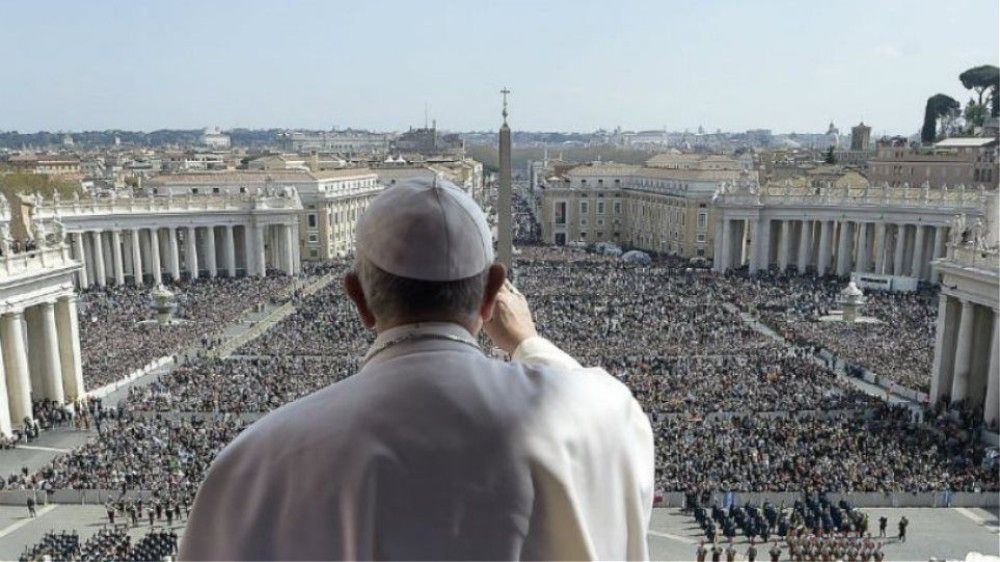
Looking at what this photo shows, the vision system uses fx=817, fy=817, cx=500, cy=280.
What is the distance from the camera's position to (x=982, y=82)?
92.9 metres

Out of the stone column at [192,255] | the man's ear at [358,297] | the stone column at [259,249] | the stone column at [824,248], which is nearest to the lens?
the man's ear at [358,297]

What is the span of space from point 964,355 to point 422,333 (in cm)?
2976

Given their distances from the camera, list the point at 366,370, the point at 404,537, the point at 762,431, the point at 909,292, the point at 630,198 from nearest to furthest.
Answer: the point at 404,537 → the point at 366,370 → the point at 762,431 → the point at 909,292 → the point at 630,198

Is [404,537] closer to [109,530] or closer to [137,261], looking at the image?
[109,530]

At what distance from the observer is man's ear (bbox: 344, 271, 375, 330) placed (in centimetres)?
213

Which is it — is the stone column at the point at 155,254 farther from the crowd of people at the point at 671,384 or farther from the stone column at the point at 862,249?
the stone column at the point at 862,249

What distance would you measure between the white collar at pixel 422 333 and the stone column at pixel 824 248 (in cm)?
6282

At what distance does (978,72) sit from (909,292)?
56123 millimetres

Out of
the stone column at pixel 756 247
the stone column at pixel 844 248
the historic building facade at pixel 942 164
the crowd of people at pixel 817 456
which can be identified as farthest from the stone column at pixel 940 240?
the crowd of people at pixel 817 456

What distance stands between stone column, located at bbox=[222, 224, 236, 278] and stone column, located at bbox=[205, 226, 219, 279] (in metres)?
0.88

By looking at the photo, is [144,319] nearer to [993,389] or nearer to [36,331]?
[36,331]

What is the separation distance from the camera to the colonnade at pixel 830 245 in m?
56.7

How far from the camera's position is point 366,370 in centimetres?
196

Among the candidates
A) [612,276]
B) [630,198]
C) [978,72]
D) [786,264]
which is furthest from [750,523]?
[978,72]
